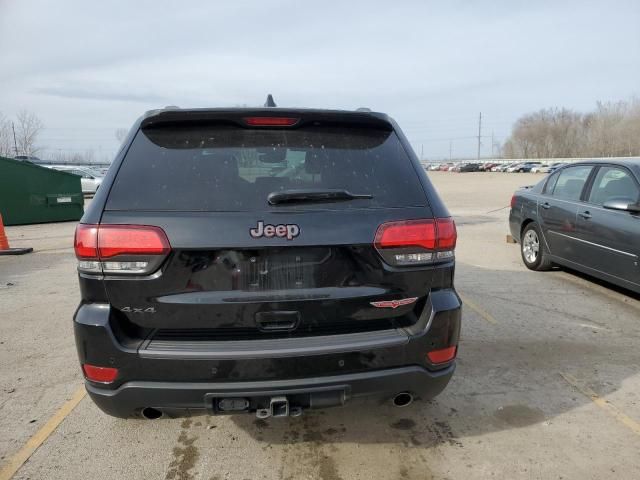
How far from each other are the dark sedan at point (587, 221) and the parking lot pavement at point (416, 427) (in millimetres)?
816

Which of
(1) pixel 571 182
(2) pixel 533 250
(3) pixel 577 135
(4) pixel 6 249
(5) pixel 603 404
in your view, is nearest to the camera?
(5) pixel 603 404

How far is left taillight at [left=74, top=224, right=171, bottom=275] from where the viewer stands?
81.3 inches

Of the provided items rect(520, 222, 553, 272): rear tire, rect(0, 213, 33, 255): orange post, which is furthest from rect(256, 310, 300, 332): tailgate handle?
rect(0, 213, 33, 255): orange post

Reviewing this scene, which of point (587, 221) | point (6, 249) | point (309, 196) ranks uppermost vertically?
point (309, 196)

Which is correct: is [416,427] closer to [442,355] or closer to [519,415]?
[519,415]

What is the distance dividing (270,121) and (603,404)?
9.43 feet

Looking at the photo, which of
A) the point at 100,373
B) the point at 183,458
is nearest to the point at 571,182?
the point at 183,458

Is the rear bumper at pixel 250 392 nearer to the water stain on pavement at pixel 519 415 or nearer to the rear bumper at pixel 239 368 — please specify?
the rear bumper at pixel 239 368

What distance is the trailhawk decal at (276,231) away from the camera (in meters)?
2.08

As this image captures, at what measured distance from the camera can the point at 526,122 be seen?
122000 millimetres

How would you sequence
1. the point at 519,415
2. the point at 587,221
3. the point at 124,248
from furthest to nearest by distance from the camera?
the point at 587,221 < the point at 519,415 < the point at 124,248

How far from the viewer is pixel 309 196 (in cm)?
217

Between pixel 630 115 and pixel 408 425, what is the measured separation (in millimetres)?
114711

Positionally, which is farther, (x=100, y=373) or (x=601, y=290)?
(x=601, y=290)
